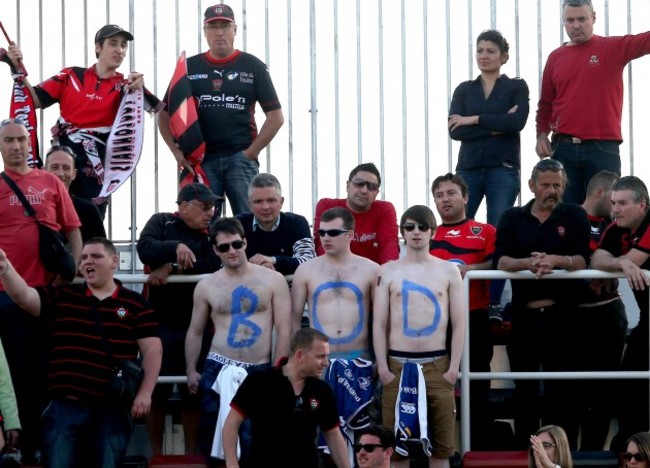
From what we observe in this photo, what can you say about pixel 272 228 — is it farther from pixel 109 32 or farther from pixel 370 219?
pixel 109 32

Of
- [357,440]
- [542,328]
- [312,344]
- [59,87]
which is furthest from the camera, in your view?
[59,87]

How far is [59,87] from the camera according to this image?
11.2 metres

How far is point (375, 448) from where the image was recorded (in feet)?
28.1

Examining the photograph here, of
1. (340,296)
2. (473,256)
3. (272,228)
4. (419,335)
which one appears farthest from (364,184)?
(419,335)

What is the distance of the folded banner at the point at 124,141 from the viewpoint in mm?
11078

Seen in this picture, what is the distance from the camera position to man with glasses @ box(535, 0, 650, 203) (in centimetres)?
1123

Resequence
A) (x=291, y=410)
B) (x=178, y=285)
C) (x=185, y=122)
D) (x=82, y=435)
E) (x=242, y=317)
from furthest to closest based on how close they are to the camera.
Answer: (x=185, y=122) → (x=178, y=285) → (x=242, y=317) → (x=82, y=435) → (x=291, y=410)

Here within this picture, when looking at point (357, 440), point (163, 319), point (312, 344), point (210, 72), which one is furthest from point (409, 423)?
point (210, 72)

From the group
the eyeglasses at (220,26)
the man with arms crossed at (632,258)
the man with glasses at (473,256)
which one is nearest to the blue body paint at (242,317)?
the man with glasses at (473,256)

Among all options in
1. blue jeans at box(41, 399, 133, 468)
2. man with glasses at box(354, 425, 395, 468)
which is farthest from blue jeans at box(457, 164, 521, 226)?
blue jeans at box(41, 399, 133, 468)

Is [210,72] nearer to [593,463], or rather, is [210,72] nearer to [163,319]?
[163,319]

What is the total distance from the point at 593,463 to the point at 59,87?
4.62 meters

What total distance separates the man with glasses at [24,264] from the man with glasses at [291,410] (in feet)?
5.65

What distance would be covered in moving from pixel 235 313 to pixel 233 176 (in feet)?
5.81
